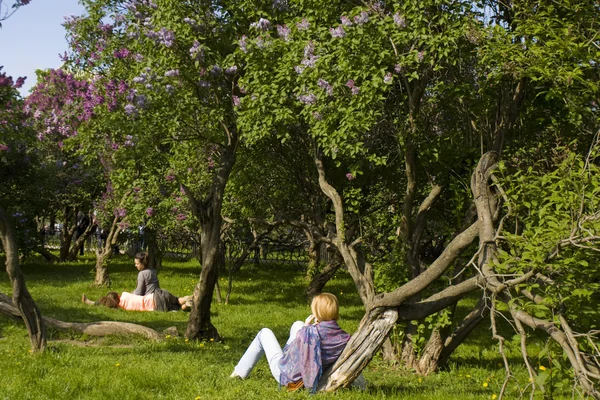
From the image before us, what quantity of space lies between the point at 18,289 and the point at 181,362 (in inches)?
97.3

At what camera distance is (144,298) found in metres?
16.3

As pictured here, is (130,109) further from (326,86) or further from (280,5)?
(326,86)

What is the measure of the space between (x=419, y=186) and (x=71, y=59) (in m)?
10.3

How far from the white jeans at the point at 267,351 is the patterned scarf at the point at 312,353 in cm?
15

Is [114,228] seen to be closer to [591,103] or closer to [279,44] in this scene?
[279,44]

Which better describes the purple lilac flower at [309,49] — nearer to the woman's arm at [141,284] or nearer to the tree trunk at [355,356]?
the tree trunk at [355,356]

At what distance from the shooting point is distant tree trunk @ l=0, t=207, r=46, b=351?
373 inches

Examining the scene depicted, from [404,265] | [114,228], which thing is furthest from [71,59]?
[404,265]

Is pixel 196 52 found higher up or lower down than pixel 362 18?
lower down

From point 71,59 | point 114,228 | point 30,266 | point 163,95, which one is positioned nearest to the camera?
point 163,95

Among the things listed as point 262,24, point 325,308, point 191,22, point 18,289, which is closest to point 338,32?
point 262,24

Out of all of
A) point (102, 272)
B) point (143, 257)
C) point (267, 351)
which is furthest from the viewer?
point (102, 272)

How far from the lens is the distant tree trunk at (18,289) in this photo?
31.1 ft

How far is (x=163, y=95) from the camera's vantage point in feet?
38.7
